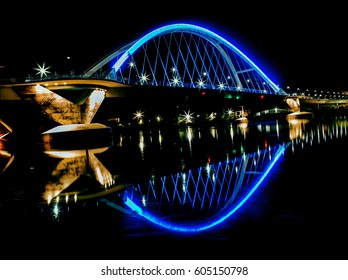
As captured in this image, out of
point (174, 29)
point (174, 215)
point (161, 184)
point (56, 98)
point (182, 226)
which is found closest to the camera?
point (182, 226)

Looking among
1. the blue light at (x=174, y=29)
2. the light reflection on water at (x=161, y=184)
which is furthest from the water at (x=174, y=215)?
the blue light at (x=174, y=29)

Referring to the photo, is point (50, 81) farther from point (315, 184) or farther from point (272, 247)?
point (272, 247)

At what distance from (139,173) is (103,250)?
7.80 meters

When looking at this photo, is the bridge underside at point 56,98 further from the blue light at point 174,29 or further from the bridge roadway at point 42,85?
the blue light at point 174,29

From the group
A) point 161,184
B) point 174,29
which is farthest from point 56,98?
point 174,29

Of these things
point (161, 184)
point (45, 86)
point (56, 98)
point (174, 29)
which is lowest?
point (161, 184)

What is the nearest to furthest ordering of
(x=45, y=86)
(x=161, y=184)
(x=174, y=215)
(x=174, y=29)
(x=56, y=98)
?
1. (x=174, y=215)
2. (x=161, y=184)
3. (x=45, y=86)
4. (x=56, y=98)
5. (x=174, y=29)

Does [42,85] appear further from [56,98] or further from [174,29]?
[174,29]

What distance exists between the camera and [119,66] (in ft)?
147

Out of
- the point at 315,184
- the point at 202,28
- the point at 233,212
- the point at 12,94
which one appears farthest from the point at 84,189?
the point at 202,28

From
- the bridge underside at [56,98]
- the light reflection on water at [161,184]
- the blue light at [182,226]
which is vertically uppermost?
the bridge underside at [56,98]

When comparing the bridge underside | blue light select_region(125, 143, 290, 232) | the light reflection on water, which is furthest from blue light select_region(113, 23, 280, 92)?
blue light select_region(125, 143, 290, 232)

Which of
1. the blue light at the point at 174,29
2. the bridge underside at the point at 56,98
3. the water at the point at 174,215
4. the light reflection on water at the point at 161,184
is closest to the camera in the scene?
the water at the point at 174,215

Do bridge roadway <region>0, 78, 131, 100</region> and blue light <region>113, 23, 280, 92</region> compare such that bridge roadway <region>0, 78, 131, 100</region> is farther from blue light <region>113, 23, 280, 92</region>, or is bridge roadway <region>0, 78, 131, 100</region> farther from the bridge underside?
blue light <region>113, 23, 280, 92</region>
